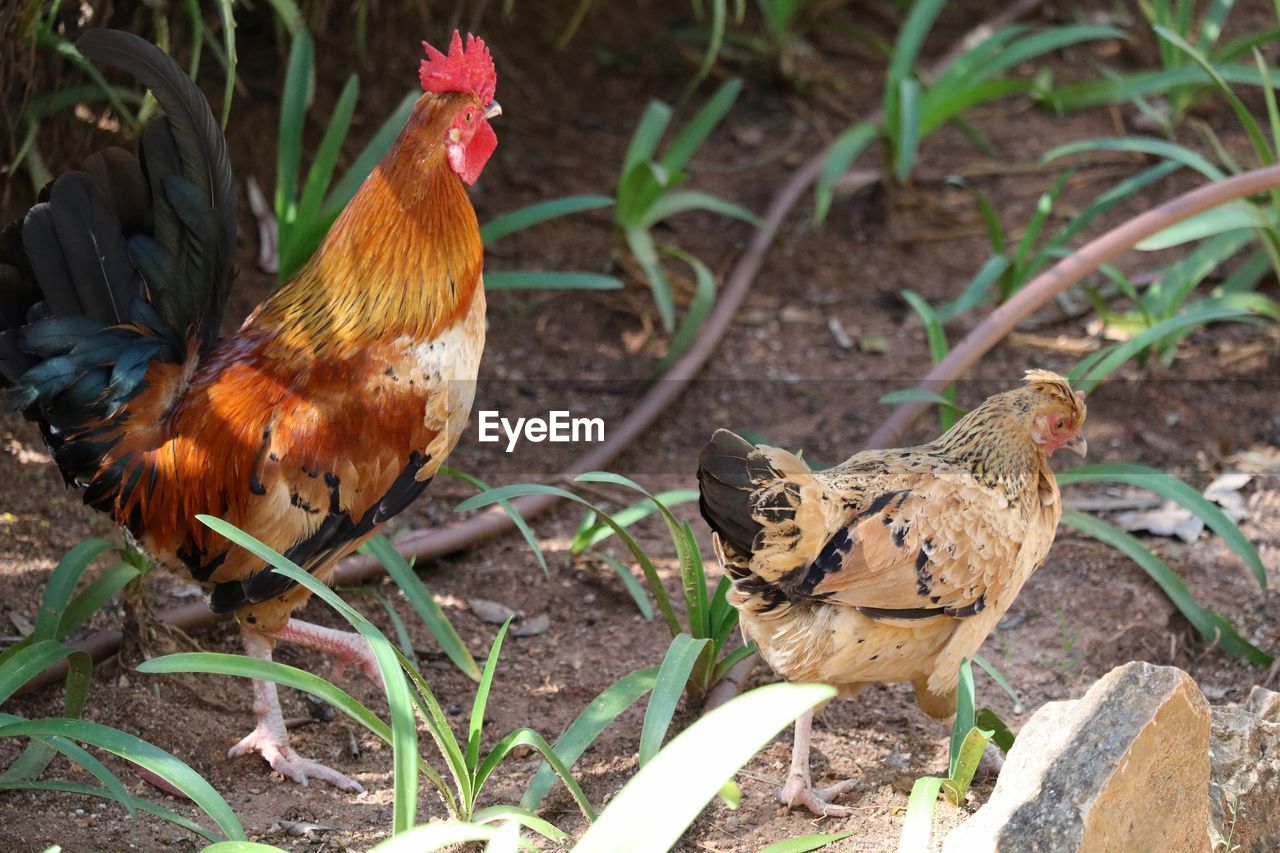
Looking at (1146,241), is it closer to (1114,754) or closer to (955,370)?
(955,370)

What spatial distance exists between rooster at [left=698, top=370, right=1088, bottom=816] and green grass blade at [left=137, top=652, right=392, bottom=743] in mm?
889

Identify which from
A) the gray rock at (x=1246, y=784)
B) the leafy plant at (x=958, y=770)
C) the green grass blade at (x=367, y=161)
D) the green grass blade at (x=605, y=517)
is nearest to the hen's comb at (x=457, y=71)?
the green grass blade at (x=367, y=161)

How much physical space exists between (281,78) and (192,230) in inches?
99.6

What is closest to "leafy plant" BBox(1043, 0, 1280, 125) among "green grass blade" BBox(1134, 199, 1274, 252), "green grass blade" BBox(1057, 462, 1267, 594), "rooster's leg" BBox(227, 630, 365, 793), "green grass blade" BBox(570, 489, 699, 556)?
"green grass blade" BBox(1134, 199, 1274, 252)

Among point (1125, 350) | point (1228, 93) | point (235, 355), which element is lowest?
point (1125, 350)

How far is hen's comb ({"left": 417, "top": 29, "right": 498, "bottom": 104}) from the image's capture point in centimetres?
355

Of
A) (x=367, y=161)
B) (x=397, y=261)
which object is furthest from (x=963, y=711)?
(x=367, y=161)

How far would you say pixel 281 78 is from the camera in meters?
5.71

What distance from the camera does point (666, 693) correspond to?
113 inches

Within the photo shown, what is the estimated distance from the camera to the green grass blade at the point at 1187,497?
388 cm

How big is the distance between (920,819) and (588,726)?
2.68 ft

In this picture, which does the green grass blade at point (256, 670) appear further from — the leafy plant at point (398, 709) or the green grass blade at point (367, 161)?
the green grass blade at point (367, 161)

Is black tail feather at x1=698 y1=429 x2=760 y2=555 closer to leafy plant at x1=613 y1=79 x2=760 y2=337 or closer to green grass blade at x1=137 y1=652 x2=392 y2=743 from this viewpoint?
green grass blade at x1=137 y1=652 x2=392 y2=743

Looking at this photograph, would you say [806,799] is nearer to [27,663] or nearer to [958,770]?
[958,770]
